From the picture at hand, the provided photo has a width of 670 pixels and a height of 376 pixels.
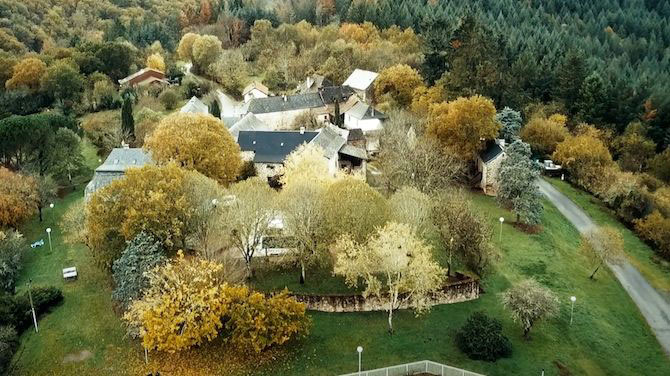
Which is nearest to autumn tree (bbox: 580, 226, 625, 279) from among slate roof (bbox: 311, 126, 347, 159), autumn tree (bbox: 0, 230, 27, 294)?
slate roof (bbox: 311, 126, 347, 159)

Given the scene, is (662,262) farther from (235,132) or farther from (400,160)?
(235,132)

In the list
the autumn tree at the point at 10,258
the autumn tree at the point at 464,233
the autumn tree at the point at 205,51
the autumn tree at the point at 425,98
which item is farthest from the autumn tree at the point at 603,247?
the autumn tree at the point at 205,51

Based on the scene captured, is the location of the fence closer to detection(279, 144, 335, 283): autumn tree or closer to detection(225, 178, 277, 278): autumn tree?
detection(279, 144, 335, 283): autumn tree

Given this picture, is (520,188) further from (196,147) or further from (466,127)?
(196,147)

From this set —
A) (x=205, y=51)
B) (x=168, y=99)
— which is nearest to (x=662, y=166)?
(x=168, y=99)

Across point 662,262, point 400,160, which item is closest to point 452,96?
point 400,160

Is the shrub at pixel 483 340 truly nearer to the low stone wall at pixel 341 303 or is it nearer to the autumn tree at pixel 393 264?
the autumn tree at pixel 393 264
